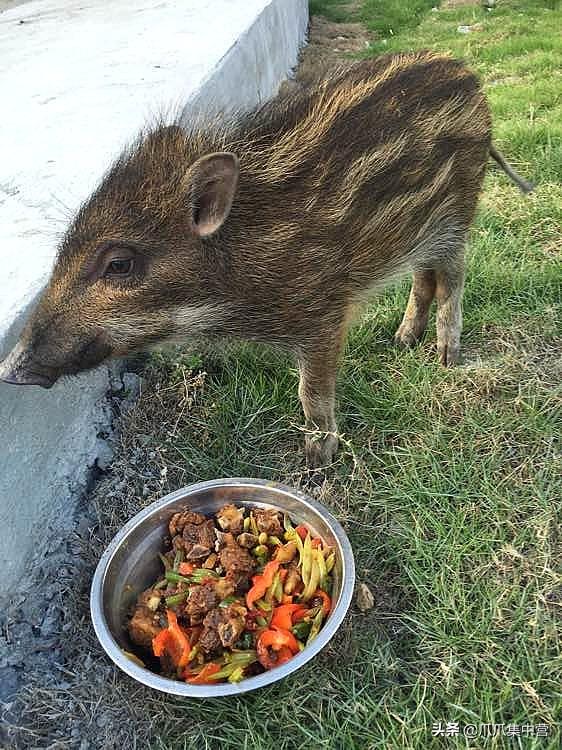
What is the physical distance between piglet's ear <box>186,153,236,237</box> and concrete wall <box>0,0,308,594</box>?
0.54 m

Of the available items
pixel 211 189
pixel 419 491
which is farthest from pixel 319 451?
pixel 211 189

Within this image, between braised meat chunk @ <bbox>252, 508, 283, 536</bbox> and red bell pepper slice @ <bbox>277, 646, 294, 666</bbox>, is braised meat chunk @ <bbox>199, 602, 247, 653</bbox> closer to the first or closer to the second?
red bell pepper slice @ <bbox>277, 646, 294, 666</bbox>

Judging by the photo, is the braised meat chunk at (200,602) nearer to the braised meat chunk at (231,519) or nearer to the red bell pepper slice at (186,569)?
the red bell pepper slice at (186,569)

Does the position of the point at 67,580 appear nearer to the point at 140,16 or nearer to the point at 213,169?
the point at 213,169

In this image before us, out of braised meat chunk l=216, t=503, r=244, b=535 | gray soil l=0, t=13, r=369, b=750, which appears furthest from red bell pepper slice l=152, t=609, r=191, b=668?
braised meat chunk l=216, t=503, r=244, b=535

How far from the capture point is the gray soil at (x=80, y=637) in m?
1.68

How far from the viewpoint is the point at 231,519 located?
1.99 metres

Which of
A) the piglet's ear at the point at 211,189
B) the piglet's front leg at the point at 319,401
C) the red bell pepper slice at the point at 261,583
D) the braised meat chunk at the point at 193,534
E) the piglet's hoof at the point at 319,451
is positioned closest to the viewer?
the piglet's ear at the point at 211,189

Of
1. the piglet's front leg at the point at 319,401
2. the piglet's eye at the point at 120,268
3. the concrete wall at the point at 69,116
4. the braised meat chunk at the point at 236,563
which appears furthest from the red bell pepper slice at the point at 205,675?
the piglet's eye at the point at 120,268

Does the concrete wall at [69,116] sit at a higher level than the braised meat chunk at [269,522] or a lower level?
higher

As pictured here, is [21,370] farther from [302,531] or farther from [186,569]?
[302,531]

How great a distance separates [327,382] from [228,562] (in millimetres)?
638

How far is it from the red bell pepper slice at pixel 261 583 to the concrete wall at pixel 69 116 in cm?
61

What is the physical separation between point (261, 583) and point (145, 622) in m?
0.30
